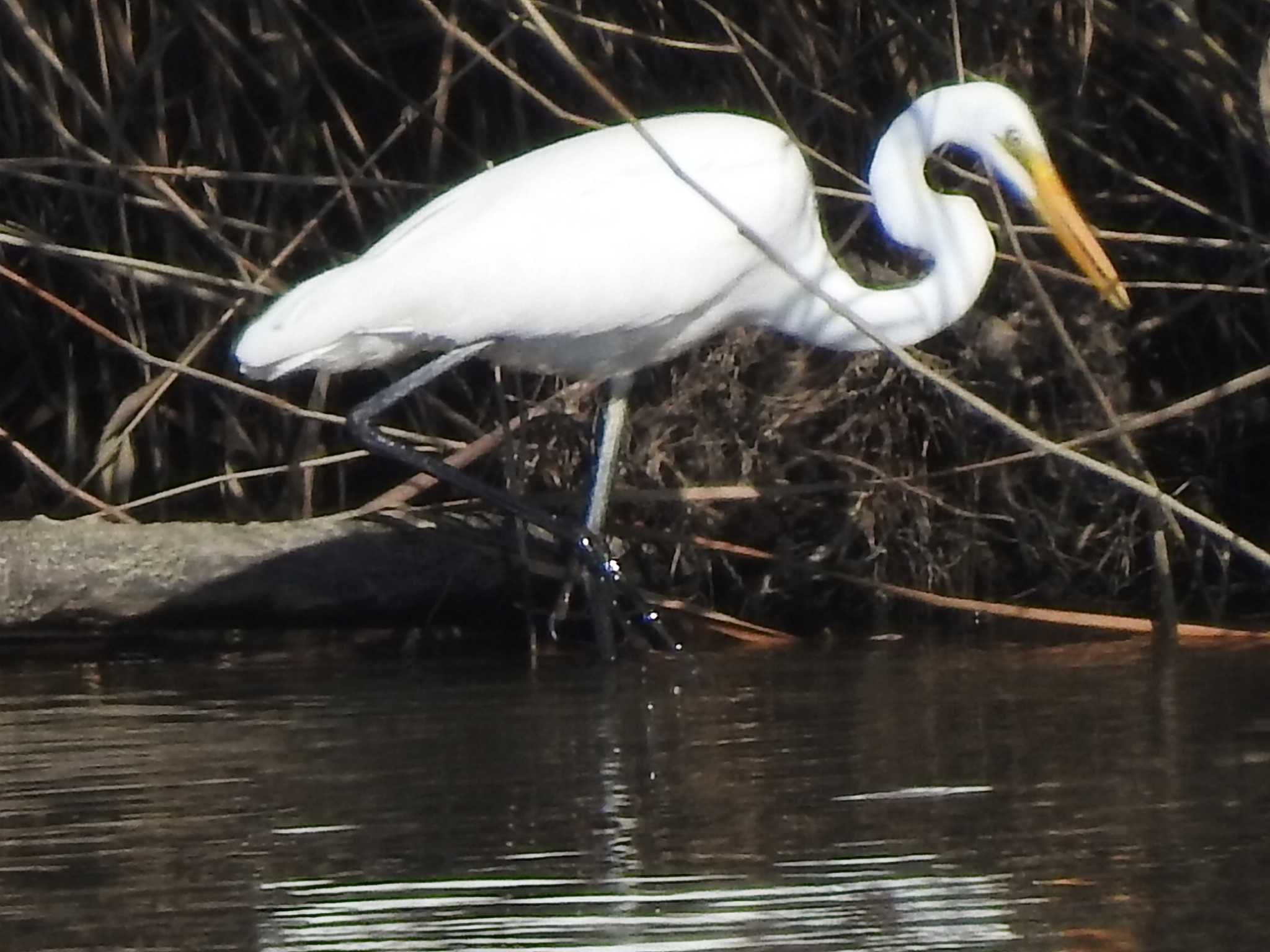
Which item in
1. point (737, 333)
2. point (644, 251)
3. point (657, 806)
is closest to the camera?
point (657, 806)

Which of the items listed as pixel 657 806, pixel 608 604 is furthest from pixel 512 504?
pixel 657 806

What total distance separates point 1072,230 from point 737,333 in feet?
3.85

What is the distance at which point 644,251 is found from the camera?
595 centimetres

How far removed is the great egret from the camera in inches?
231

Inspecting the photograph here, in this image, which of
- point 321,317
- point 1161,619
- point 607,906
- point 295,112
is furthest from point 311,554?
point 607,906

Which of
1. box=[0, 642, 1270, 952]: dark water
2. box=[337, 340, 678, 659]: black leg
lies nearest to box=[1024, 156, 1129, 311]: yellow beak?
box=[0, 642, 1270, 952]: dark water

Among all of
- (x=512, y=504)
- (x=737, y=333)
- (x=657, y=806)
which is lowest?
(x=657, y=806)

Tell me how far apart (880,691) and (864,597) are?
1414 millimetres

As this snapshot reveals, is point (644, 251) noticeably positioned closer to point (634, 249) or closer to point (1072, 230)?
point (634, 249)

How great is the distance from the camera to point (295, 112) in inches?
Result: 276

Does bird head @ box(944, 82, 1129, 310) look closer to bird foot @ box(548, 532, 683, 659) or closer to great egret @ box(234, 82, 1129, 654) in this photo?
great egret @ box(234, 82, 1129, 654)

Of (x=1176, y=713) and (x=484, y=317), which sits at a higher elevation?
(x=484, y=317)

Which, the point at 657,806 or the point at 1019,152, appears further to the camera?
the point at 1019,152

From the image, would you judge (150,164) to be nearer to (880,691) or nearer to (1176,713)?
(880,691)
